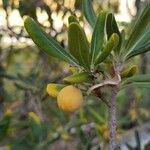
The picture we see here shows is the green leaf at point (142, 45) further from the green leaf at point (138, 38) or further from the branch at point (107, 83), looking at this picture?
the branch at point (107, 83)

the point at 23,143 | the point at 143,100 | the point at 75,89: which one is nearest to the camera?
the point at 75,89

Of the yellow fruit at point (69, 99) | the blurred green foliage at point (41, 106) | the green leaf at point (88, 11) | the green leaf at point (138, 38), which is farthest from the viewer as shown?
the blurred green foliage at point (41, 106)

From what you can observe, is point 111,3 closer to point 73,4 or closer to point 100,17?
point 73,4

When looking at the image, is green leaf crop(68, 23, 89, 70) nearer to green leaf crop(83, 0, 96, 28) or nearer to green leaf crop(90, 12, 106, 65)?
green leaf crop(90, 12, 106, 65)

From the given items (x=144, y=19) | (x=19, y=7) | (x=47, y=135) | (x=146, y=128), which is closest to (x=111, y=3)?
(x=19, y=7)

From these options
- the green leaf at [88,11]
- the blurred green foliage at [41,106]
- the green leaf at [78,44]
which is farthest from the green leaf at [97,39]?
the blurred green foliage at [41,106]

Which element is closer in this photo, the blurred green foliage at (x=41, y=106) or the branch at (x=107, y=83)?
the branch at (x=107, y=83)

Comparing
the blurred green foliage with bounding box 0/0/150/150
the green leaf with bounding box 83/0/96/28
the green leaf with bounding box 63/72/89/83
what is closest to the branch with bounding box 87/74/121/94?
the green leaf with bounding box 63/72/89/83

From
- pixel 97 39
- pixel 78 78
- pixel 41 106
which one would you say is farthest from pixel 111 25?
pixel 41 106
